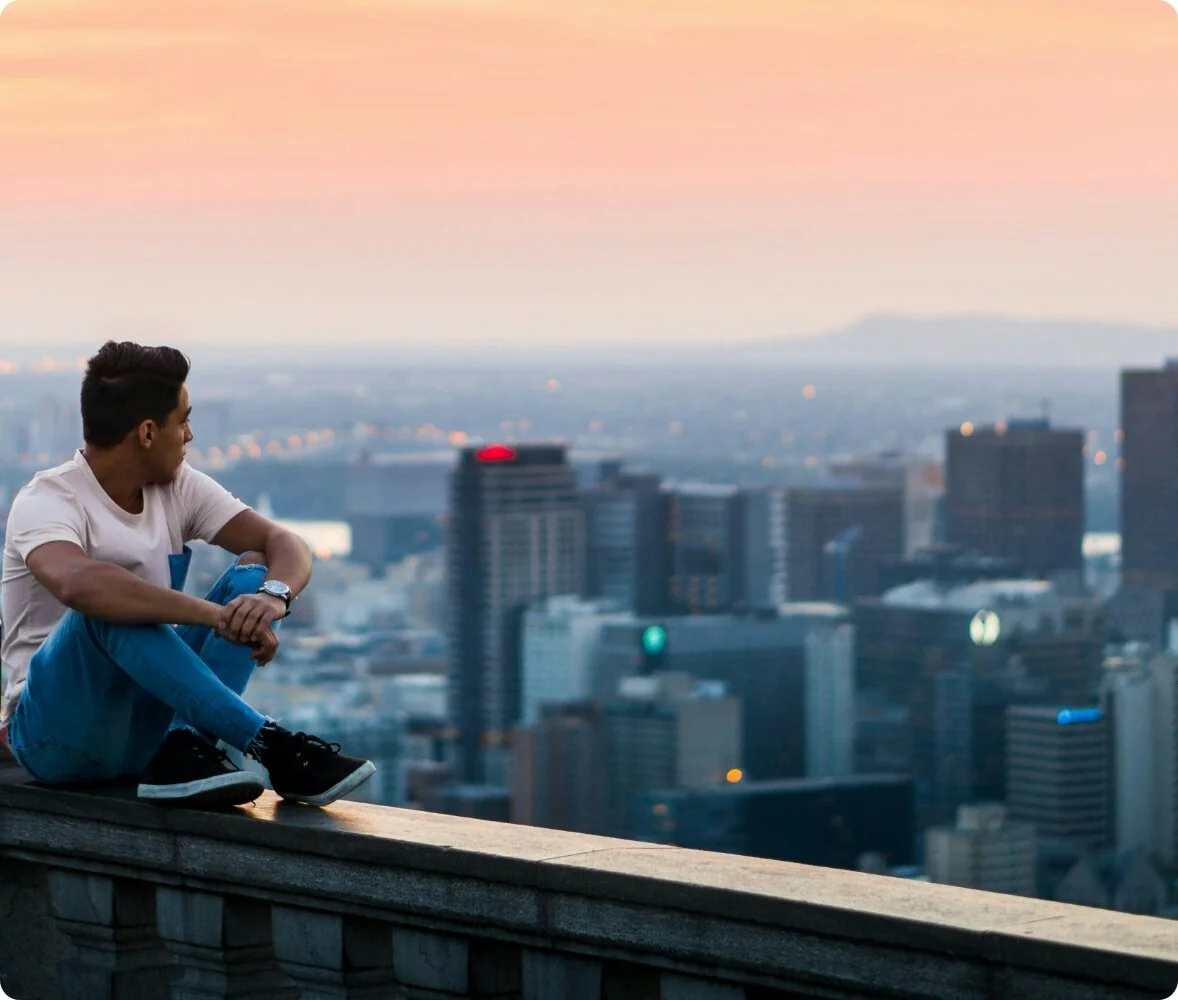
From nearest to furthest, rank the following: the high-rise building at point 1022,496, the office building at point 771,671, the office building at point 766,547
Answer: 1. the office building at point 771,671
2. the high-rise building at point 1022,496
3. the office building at point 766,547

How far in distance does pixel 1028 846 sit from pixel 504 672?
123 feet

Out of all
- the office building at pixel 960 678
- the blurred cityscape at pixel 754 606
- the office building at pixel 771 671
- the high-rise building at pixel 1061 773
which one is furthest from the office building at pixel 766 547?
the high-rise building at pixel 1061 773

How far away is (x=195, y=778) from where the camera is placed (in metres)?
3.35

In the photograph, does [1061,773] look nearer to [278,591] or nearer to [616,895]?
[278,591]

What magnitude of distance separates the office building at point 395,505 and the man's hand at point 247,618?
431ft

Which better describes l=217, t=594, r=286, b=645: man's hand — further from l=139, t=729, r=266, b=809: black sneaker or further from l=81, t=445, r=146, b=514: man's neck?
l=81, t=445, r=146, b=514: man's neck

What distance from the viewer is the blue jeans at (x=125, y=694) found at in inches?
134

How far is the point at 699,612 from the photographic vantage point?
124562 millimetres

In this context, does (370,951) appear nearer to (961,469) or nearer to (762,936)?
(762,936)

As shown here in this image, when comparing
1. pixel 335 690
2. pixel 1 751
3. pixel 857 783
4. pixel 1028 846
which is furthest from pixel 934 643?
pixel 1 751

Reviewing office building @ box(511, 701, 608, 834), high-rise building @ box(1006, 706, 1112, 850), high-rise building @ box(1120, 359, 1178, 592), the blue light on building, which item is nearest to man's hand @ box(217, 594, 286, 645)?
high-rise building @ box(1006, 706, 1112, 850)

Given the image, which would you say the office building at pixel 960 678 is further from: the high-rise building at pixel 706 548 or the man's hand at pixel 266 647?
the man's hand at pixel 266 647

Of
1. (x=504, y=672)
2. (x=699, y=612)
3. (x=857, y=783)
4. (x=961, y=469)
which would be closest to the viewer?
(x=857, y=783)

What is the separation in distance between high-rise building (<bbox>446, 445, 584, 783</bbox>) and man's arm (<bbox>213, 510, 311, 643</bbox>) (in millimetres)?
112810
